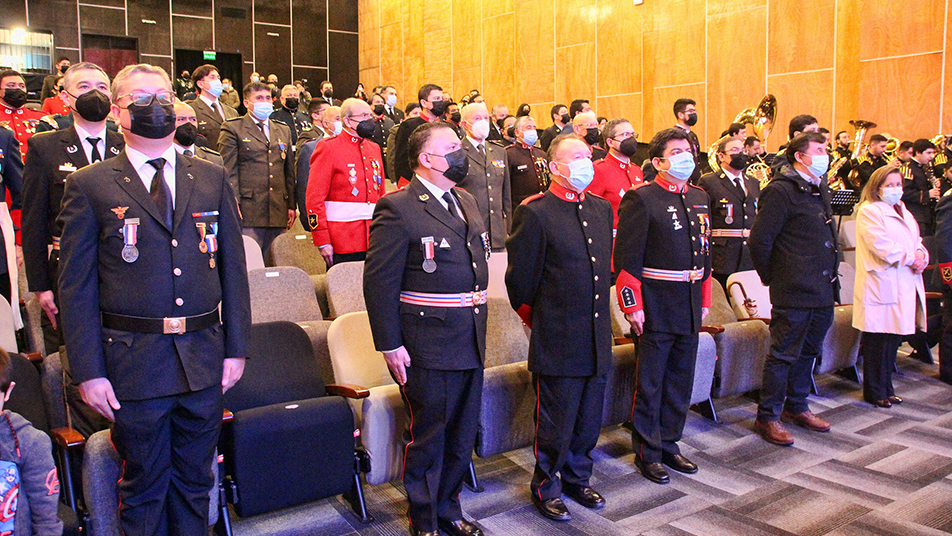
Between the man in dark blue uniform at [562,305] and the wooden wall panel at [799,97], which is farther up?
the wooden wall panel at [799,97]

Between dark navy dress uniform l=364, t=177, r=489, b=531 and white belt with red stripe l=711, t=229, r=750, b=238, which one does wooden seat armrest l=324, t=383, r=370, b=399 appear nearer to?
dark navy dress uniform l=364, t=177, r=489, b=531

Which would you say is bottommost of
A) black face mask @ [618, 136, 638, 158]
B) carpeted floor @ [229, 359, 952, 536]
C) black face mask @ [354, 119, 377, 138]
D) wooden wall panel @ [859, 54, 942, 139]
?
carpeted floor @ [229, 359, 952, 536]

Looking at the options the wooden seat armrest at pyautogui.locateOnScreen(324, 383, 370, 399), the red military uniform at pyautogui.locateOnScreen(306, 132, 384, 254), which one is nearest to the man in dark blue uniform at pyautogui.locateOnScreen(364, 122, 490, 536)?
the wooden seat armrest at pyautogui.locateOnScreen(324, 383, 370, 399)

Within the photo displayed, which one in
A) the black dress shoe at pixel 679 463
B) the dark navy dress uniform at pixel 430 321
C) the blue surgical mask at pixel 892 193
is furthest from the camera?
the blue surgical mask at pixel 892 193

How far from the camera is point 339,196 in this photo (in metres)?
4.67

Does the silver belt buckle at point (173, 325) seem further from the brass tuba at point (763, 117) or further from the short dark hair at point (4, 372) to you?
the brass tuba at point (763, 117)

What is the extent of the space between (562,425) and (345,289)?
1.52 m

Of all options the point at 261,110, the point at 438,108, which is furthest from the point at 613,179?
the point at 261,110

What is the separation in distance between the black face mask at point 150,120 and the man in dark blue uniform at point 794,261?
9.98 feet

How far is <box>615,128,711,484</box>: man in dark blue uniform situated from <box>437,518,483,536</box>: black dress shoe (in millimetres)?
1014

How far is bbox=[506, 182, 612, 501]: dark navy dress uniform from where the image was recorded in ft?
10.1

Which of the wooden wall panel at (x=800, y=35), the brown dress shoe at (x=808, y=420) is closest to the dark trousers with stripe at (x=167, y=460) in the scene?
the brown dress shoe at (x=808, y=420)

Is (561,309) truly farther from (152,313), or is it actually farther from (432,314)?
(152,313)

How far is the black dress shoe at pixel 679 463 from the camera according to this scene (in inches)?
143
